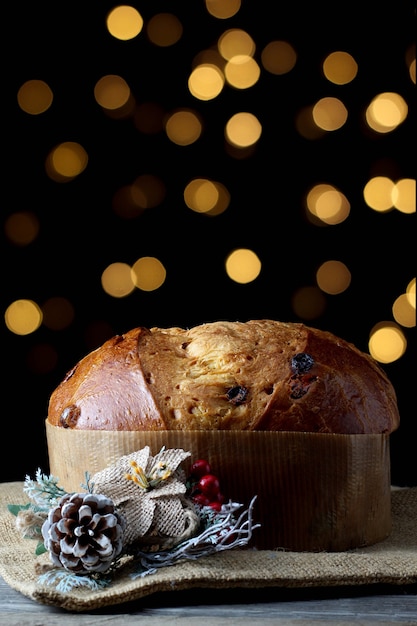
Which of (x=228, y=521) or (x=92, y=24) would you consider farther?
(x=92, y=24)

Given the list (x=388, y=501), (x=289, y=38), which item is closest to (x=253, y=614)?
(x=388, y=501)

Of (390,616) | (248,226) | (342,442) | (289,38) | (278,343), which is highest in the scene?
(289,38)

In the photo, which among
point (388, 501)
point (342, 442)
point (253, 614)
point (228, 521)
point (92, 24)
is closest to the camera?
point (253, 614)

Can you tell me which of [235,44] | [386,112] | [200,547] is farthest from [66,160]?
[200,547]

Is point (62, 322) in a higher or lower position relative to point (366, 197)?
lower

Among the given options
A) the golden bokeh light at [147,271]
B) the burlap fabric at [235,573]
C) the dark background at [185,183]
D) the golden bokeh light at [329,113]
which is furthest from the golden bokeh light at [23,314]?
the burlap fabric at [235,573]

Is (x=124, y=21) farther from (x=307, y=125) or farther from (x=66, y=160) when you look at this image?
(x=307, y=125)

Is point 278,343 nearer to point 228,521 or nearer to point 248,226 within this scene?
point 228,521

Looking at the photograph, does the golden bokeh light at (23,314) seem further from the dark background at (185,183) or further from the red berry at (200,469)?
the red berry at (200,469)

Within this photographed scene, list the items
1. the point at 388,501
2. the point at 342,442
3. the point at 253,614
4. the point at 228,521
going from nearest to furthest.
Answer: the point at 253,614, the point at 228,521, the point at 342,442, the point at 388,501
